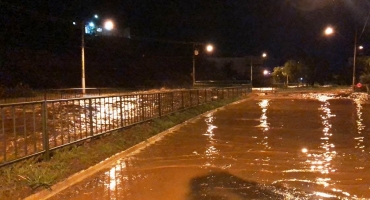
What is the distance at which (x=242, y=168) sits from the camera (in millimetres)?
9023

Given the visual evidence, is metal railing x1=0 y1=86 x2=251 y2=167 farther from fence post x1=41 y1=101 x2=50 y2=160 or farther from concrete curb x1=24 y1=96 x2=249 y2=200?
concrete curb x1=24 y1=96 x2=249 y2=200

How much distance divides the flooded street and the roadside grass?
43cm

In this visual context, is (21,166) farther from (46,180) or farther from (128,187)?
(128,187)

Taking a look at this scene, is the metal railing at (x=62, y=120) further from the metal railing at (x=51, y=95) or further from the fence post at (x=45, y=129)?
the metal railing at (x=51, y=95)

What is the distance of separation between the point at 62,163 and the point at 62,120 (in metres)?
1.95

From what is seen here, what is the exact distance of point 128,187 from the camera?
7.59 m

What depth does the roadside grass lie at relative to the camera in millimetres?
7027

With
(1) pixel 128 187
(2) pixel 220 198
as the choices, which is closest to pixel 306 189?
(2) pixel 220 198

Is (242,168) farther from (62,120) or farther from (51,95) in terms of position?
(51,95)

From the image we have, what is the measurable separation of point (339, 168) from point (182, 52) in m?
96.1

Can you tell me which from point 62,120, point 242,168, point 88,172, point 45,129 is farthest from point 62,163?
point 242,168

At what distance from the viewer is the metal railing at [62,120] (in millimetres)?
8680

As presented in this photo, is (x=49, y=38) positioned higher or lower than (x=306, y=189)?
higher

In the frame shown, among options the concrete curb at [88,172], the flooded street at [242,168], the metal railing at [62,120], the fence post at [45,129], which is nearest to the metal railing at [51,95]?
the metal railing at [62,120]
